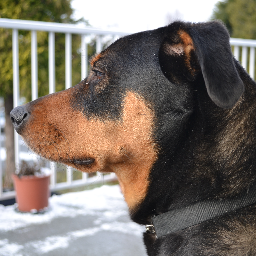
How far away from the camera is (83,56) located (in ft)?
13.2

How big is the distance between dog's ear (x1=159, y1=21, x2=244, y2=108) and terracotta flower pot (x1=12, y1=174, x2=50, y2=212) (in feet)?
6.78

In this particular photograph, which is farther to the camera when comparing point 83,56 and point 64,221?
point 83,56

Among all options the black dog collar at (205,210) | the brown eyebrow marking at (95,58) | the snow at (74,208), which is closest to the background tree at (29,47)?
the snow at (74,208)

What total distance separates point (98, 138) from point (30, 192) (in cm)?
169

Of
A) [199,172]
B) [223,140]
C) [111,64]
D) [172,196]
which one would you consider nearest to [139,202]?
[172,196]

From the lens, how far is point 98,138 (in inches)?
73.8

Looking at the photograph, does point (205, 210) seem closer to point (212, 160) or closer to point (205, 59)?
point (212, 160)

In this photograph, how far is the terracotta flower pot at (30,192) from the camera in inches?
127

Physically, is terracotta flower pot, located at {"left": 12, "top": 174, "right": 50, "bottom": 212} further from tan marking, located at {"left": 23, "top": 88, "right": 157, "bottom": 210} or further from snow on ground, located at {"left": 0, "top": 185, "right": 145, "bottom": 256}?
tan marking, located at {"left": 23, "top": 88, "right": 157, "bottom": 210}

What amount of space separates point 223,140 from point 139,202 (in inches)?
24.6

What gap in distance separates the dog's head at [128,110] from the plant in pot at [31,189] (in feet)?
4.71

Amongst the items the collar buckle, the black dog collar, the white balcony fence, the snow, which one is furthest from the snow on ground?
the black dog collar

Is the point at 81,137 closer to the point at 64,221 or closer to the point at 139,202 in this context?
the point at 139,202

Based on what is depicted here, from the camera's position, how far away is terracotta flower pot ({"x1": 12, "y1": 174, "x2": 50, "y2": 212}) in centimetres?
323
